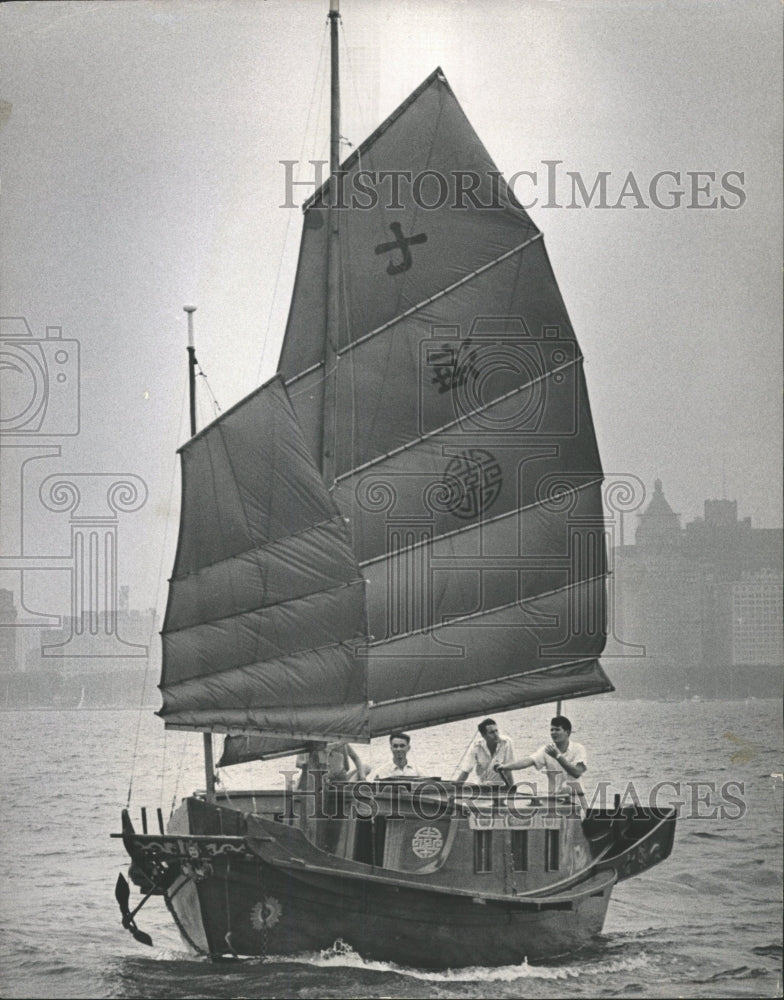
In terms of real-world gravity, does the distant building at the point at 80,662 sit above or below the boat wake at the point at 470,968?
above

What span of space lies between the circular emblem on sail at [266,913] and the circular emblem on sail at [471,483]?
1511mm

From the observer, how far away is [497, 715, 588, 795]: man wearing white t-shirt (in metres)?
5.32

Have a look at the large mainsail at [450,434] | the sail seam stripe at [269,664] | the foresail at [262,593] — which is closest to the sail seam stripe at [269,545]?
the foresail at [262,593]

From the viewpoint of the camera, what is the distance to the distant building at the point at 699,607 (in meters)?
5.49

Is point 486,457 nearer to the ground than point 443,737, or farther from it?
farther from it

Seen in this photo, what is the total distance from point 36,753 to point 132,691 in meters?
0.40

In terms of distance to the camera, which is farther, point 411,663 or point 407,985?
point 411,663

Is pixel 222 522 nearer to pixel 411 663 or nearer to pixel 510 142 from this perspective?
pixel 411 663

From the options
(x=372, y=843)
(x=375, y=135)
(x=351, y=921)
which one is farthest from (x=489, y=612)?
(x=375, y=135)

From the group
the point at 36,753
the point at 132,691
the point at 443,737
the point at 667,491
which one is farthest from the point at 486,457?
the point at 36,753

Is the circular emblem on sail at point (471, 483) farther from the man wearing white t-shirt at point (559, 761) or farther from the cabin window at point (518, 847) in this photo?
the cabin window at point (518, 847)

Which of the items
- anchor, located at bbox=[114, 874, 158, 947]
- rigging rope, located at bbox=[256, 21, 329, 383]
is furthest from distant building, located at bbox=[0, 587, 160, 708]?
rigging rope, located at bbox=[256, 21, 329, 383]

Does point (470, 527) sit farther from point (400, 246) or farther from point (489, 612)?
point (400, 246)

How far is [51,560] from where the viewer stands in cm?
545
